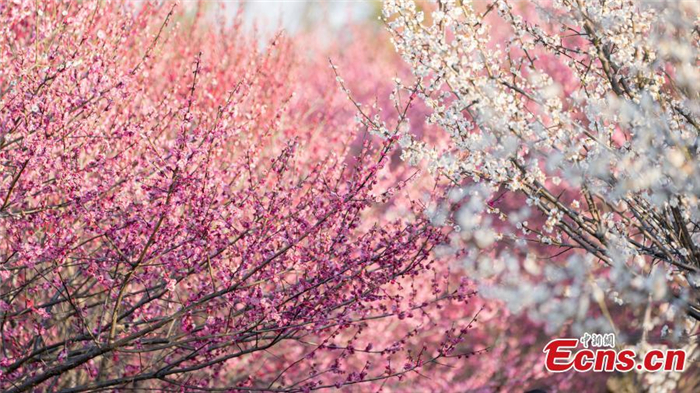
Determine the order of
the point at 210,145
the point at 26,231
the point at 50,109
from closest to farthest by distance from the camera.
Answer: the point at 210,145, the point at 50,109, the point at 26,231

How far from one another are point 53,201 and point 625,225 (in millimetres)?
5058

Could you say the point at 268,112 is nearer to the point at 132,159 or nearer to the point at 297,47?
the point at 297,47

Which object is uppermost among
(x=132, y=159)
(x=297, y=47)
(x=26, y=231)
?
(x=297, y=47)

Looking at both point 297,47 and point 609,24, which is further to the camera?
point 297,47

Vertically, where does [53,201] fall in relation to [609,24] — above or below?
above

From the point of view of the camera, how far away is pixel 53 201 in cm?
773

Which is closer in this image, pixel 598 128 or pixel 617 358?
pixel 598 128

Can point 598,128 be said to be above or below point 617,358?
above

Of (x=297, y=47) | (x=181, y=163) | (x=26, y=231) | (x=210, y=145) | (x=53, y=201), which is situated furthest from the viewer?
(x=297, y=47)

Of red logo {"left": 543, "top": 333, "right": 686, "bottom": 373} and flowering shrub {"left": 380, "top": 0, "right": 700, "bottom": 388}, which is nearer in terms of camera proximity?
flowering shrub {"left": 380, "top": 0, "right": 700, "bottom": 388}

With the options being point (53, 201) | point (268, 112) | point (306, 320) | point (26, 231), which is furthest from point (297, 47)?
point (306, 320)

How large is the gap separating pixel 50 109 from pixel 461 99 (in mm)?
2852

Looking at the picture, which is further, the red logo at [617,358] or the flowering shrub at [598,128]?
the red logo at [617,358]

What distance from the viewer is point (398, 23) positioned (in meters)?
5.54
